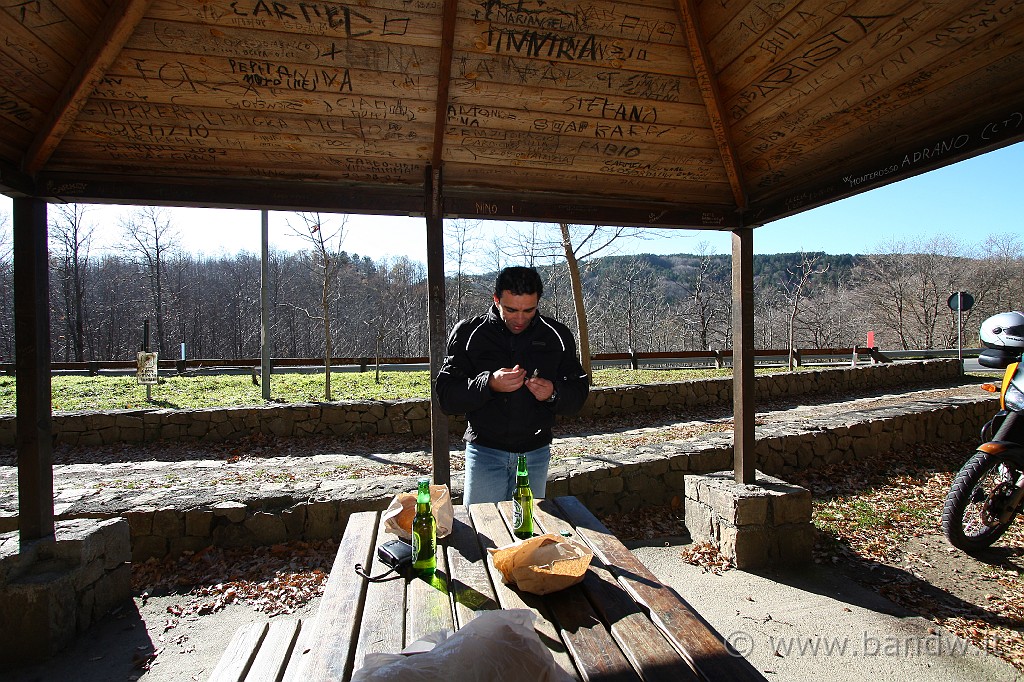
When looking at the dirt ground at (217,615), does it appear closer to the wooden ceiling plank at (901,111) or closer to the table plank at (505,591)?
the table plank at (505,591)

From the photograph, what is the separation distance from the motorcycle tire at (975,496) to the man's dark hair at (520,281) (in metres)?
3.84

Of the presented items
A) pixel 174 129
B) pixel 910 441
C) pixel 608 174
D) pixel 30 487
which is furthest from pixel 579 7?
pixel 910 441

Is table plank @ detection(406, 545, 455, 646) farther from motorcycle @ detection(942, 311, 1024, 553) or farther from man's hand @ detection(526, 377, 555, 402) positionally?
motorcycle @ detection(942, 311, 1024, 553)

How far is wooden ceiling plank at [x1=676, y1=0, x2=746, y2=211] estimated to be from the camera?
279 centimetres

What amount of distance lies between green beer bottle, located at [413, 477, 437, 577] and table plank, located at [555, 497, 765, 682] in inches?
26.2

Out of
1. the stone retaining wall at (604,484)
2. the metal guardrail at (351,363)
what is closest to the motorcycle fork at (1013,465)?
the stone retaining wall at (604,484)

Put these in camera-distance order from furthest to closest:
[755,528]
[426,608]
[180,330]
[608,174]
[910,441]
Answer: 1. [180,330]
2. [910,441]
3. [755,528]
4. [608,174]
5. [426,608]

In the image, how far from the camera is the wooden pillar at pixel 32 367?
3104 mm

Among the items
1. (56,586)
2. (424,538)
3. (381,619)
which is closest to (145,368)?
(56,586)

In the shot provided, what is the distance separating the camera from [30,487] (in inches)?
126

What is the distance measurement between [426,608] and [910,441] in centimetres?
926

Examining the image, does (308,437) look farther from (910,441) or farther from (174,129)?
(910,441)

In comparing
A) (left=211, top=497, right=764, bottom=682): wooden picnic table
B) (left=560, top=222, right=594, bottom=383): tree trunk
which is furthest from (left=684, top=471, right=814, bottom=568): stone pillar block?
(left=560, top=222, right=594, bottom=383): tree trunk

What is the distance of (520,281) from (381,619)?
5.84ft
